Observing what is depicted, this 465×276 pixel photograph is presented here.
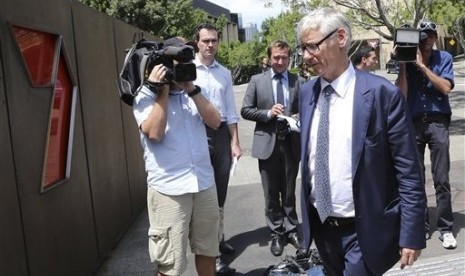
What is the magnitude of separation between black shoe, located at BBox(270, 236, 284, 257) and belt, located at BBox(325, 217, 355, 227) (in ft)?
7.13

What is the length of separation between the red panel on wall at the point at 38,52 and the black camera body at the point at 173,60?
92 cm

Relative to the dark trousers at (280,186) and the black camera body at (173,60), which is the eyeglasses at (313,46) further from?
the dark trousers at (280,186)

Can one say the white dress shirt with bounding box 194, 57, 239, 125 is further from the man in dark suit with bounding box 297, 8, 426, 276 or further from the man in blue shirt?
the man in dark suit with bounding box 297, 8, 426, 276

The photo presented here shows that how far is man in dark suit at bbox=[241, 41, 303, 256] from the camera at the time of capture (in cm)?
455

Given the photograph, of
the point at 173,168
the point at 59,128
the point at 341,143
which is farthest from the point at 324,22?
the point at 59,128

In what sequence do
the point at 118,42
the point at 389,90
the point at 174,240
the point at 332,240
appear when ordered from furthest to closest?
the point at 118,42
the point at 174,240
the point at 332,240
the point at 389,90

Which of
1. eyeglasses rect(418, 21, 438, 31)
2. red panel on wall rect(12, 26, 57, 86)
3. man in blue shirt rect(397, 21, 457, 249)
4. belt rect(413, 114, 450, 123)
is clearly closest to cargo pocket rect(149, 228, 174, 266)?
red panel on wall rect(12, 26, 57, 86)

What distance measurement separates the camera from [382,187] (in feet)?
7.58

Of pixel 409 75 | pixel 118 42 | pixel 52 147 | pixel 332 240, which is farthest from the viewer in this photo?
pixel 118 42

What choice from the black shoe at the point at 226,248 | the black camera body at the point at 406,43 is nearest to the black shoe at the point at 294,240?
the black shoe at the point at 226,248

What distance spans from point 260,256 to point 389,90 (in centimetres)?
275

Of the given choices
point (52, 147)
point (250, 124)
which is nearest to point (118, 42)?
point (52, 147)

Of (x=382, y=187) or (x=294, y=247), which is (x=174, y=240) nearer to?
(x=382, y=187)

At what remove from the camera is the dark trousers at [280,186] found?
4680 millimetres
